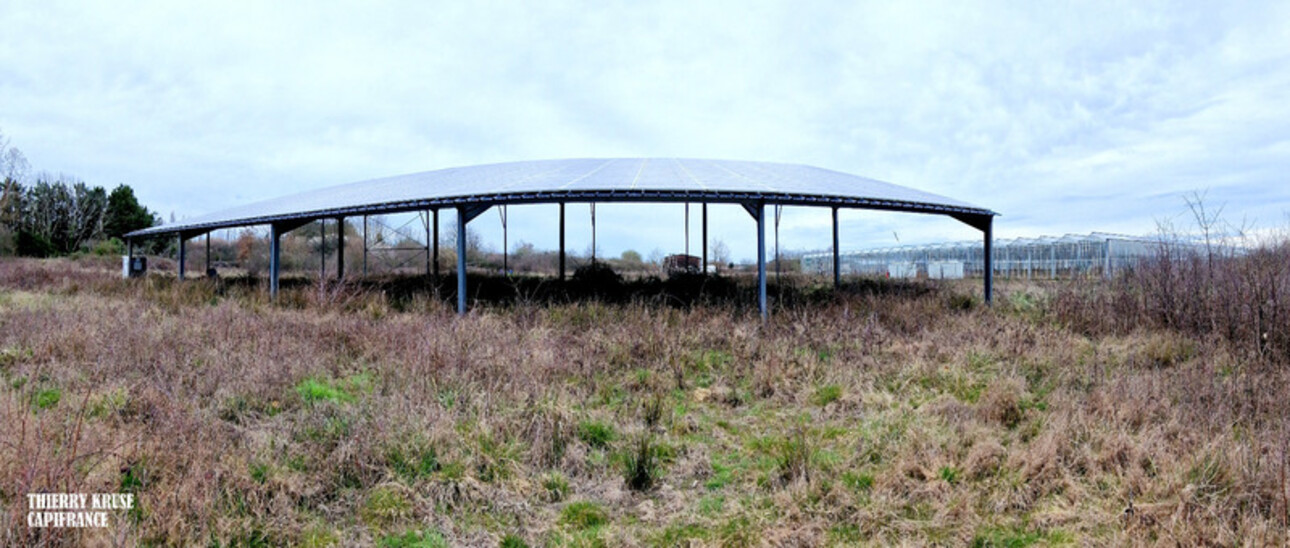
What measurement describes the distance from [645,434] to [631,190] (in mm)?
6286

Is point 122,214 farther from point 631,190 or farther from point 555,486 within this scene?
point 555,486

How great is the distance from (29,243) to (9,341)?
36427 millimetres

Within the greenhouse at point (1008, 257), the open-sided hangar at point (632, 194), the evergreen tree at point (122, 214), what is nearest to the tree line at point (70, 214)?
the evergreen tree at point (122, 214)

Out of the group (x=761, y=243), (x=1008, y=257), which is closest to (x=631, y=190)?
(x=761, y=243)

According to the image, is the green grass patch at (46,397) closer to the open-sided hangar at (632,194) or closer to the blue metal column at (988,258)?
the open-sided hangar at (632,194)

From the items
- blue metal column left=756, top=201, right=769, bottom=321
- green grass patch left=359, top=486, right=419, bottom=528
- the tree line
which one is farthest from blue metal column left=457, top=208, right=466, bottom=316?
the tree line

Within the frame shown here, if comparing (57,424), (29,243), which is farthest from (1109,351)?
(29,243)

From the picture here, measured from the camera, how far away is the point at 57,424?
439 centimetres

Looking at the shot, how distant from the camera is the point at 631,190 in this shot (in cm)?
1032

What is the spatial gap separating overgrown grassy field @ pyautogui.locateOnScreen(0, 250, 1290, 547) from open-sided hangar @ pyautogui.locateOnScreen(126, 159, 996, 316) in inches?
115

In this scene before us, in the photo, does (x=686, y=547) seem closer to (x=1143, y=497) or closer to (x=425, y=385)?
(x=1143, y=497)

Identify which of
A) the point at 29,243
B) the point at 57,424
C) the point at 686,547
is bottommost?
the point at 686,547

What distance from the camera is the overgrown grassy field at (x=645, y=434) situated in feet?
11.4

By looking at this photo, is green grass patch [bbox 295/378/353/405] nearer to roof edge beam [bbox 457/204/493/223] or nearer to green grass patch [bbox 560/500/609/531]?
green grass patch [bbox 560/500/609/531]
